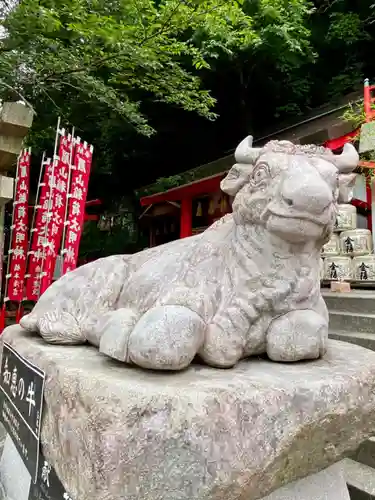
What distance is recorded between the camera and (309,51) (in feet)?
31.7

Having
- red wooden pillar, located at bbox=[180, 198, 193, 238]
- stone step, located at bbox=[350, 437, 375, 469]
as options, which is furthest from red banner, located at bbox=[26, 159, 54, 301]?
stone step, located at bbox=[350, 437, 375, 469]

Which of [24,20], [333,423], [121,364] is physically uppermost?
[24,20]

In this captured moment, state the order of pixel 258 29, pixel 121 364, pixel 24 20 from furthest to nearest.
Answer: pixel 258 29, pixel 24 20, pixel 121 364

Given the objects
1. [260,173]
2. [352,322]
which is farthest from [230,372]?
[352,322]

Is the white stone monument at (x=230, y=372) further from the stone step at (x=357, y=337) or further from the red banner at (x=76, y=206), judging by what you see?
the red banner at (x=76, y=206)

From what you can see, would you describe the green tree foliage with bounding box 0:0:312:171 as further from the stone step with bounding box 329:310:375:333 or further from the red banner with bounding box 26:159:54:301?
the stone step with bounding box 329:310:375:333

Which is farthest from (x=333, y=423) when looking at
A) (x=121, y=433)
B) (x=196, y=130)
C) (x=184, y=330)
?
(x=196, y=130)

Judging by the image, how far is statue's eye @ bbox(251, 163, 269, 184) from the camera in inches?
60.5

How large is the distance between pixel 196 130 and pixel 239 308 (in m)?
11.1

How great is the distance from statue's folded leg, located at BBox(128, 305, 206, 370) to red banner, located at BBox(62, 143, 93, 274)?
4881 millimetres

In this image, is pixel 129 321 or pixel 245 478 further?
pixel 129 321

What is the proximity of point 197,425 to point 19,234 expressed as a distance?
6004 millimetres

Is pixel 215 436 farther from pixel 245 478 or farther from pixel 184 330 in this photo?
pixel 184 330

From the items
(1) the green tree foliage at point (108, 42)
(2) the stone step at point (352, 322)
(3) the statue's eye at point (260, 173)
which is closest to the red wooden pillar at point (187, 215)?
(1) the green tree foliage at point (108, 42)
